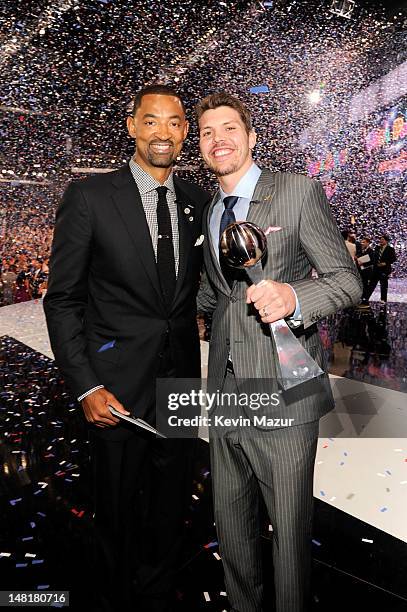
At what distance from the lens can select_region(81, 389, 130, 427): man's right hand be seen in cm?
166

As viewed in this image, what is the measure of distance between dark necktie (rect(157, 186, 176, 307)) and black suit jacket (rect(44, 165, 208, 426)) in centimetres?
3

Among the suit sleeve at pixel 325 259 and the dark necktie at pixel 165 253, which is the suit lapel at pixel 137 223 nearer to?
the dark necktie at pixel 165 253

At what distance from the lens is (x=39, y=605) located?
1971 mm

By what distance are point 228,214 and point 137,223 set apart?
359 millimetres

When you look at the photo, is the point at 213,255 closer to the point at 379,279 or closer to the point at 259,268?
the point at 259,268

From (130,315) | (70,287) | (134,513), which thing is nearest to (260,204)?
(130,315)

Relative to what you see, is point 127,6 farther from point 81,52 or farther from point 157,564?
point 157,564

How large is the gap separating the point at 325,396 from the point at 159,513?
88 centimetres

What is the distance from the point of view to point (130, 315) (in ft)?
5.71

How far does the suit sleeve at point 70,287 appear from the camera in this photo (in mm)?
1688

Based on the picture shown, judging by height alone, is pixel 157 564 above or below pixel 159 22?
below

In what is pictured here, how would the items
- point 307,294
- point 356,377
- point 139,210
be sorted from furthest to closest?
point 356,377 → point 139,210 → point 307,294

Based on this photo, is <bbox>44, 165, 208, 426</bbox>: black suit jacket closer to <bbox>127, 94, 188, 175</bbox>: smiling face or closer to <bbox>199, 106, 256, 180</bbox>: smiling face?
<bbox>127, 94, 188, 175</bbox>: smiling face

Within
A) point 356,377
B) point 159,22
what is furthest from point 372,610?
point 159,22
